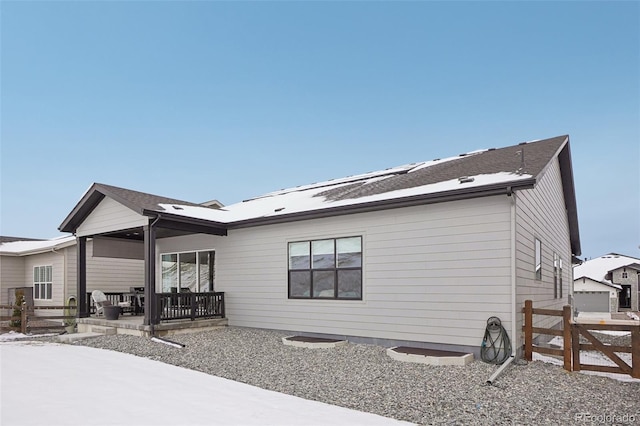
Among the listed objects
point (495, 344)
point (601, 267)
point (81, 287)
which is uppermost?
point (81, 287)

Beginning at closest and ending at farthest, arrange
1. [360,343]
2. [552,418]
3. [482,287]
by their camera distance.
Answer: [552,418] → [482,287] → [360,343]

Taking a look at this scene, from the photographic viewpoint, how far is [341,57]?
2398 centimetres

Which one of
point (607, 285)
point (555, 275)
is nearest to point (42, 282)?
point (555, 275)

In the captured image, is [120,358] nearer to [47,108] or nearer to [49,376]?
[49,376]

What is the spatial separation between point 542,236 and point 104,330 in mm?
10930

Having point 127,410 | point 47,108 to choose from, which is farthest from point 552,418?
point 47,108

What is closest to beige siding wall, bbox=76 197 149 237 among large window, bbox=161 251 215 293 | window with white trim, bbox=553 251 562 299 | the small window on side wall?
large window, bbox=161 251 215 293

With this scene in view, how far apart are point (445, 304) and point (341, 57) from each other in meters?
19.0

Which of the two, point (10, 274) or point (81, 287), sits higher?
point (81, 287)

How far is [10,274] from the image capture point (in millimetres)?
18734

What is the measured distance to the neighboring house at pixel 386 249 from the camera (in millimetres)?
7602

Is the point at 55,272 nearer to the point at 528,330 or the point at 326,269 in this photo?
the point at 326,269

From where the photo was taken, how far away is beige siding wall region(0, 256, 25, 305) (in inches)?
723

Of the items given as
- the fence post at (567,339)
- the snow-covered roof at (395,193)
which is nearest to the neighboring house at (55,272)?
the snow-covered roof at (395,193)
